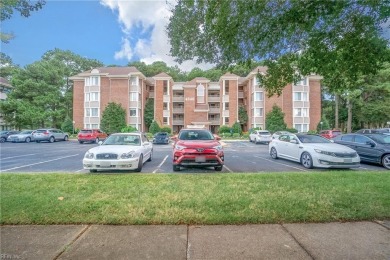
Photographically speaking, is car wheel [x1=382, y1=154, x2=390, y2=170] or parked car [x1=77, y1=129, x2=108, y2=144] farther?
parked car [x1=77, y1=129, x2=108, y2=144]

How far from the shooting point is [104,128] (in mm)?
40250

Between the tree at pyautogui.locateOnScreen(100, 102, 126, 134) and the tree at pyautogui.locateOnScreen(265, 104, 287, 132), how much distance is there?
25035 mm

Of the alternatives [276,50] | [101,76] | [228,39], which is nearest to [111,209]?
[228,39]

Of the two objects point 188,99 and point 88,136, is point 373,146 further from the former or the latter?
point 188,99

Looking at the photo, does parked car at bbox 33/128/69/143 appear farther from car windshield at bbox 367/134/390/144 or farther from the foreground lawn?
car windshield at bbox 367/134/390/144

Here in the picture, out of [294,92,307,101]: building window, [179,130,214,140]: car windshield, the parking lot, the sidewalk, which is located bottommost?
the parking lot

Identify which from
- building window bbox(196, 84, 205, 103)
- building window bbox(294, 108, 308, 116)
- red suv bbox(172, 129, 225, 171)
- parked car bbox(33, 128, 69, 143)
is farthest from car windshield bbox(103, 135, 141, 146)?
building window bbox(196, 84, 205, 103)

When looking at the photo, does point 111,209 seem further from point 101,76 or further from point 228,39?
point 101,76

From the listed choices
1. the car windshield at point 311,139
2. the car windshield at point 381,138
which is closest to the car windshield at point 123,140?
the car windshield at point 311,139

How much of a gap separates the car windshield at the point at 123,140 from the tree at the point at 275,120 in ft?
108

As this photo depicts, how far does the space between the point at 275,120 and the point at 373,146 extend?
29.0 m

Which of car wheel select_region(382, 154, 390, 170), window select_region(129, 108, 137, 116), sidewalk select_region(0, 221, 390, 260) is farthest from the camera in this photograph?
window select_region(129, 108, 137, 116)

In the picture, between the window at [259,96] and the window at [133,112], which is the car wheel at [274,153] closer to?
the window at [259,96]

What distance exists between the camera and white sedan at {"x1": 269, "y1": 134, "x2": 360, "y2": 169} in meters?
9.34
